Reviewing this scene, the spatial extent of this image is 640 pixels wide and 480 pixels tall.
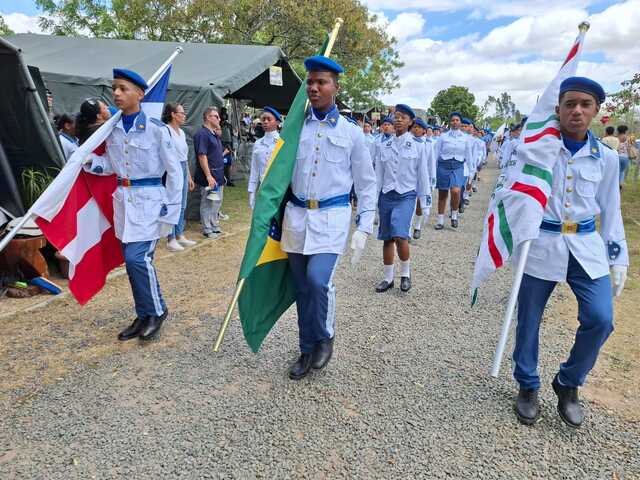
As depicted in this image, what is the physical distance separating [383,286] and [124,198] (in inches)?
113

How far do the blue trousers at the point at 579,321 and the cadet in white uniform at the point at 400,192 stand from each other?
244cm

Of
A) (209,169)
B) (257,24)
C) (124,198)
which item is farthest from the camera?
(257,24)

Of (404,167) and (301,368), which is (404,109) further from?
(301,368)

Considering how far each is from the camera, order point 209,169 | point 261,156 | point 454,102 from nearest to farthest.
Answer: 1. point 261,156
2. point 209,169
3. point 454,102

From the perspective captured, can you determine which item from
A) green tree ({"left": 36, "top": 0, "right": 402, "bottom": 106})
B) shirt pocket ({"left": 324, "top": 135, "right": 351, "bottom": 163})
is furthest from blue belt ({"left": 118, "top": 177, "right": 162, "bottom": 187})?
green tree ({"left": 36, "top": 0, "right": 402, "bottom": 106})

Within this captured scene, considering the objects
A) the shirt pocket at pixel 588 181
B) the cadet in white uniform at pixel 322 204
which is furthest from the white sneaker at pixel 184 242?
the shirt pocket at pixel 588 181

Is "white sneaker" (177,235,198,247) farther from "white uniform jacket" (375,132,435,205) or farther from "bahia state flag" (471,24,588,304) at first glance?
"bahia state flag" (471,24,588,304)

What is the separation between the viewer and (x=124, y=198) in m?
3.86

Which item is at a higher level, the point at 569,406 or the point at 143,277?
the point at 143,277

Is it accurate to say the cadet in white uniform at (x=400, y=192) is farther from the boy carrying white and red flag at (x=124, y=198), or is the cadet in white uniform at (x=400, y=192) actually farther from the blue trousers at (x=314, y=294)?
the boy carrying white and red flag at (x=124, y=198)

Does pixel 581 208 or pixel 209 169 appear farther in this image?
pixel 209 169

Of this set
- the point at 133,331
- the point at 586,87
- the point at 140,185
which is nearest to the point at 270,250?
the point at 140,185

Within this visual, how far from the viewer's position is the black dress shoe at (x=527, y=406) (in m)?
2.93

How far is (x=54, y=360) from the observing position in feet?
11.9
